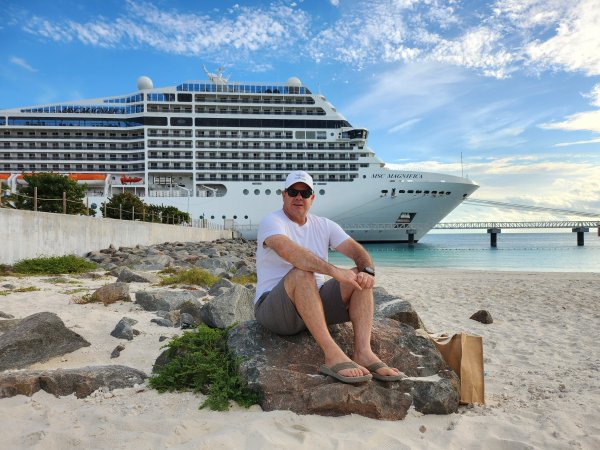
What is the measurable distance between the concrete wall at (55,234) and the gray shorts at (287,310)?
8.72m

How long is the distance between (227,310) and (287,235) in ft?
4.82

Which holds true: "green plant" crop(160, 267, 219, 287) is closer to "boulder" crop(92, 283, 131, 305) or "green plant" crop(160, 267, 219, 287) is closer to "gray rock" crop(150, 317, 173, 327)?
"boulder" crop(92, 283, 131, 305)

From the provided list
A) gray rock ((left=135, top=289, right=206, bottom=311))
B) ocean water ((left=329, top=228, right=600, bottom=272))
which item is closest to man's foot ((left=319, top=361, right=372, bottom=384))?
gray rock ((left=135, top=289, right=206, bottom=311))

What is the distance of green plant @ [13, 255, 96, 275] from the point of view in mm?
9453

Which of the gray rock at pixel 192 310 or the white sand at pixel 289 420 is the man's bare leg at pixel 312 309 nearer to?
the white sand at pixel 289 420

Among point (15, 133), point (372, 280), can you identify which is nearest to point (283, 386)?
point (372, 280)

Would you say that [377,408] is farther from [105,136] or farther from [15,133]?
[15,133]

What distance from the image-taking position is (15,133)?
45.5 meters

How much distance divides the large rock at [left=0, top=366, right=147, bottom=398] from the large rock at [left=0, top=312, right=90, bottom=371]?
1.04 feet

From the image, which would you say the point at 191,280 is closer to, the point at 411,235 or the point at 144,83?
the point at 411,235

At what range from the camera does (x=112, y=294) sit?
5926 millimetres

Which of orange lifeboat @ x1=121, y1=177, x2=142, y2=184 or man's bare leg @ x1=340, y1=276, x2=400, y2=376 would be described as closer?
man's bare leg @ x1=340, y1=276, x2=400, y2=376

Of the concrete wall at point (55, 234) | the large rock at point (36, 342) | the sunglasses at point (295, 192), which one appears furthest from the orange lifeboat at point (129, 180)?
the sunglasses at point (295, 192)

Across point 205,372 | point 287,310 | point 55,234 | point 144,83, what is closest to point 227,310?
point 205,372
